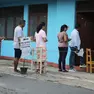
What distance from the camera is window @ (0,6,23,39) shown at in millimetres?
19859

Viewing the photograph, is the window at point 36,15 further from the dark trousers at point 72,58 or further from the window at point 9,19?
the dark trousers at point 72,58

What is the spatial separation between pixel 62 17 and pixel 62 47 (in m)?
2.46

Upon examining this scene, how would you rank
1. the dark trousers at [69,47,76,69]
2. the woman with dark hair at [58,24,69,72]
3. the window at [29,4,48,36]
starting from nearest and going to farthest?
1. the woman with dark hair at [58,24,69,72]
2. the dark trousers at [69,47,76,69]
3. the window at [29,4,48,36]

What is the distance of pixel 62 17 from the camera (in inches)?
640

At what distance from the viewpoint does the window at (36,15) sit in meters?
17.9

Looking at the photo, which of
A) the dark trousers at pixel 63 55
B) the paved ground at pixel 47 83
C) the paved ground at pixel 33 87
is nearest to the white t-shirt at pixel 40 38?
the dark trousers at pixel 63 55

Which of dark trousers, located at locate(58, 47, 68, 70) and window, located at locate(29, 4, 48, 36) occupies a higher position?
window, located at locate(29, 4, 48, 36)

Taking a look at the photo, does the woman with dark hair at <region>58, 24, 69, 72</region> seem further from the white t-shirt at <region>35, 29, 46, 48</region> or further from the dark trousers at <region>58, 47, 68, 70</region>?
the white t-shirt at <region>35, 29, 46, 48</region>

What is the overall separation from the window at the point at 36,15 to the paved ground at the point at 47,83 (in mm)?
4541

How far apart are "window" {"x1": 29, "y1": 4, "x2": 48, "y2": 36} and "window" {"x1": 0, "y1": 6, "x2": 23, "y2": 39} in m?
1.00

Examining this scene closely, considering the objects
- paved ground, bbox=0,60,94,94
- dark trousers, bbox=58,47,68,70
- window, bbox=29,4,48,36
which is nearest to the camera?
paved ground, bbox=0,60,94,94

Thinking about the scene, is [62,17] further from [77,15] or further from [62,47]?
[62,47]

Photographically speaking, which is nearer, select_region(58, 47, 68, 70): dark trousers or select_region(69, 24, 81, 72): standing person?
select_region(58, 47, 68, 70): dark trousers

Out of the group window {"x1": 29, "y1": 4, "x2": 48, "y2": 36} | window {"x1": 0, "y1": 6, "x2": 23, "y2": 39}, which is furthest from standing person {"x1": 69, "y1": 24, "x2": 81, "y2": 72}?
window {"x1": 0, "y1": 6, "x2": 23, "y2": 39}
